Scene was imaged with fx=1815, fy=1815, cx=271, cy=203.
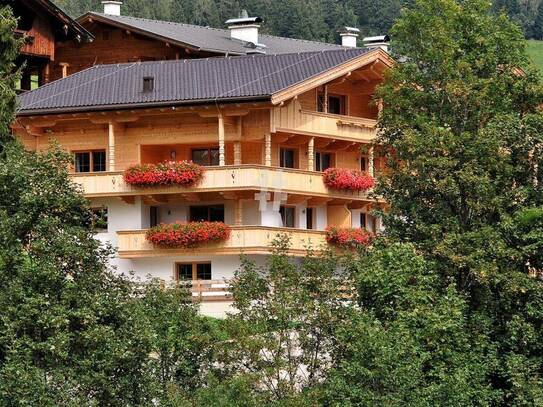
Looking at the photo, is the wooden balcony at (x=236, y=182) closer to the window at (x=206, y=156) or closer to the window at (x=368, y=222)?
the window at (x=206, y=156)

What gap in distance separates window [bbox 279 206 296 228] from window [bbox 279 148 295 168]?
4.70 feet

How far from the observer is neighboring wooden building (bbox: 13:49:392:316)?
51094 millimetres

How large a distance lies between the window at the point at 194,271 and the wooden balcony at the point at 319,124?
14.3ft

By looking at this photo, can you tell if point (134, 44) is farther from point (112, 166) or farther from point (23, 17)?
point (112, 166)

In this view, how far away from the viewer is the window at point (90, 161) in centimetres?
5394

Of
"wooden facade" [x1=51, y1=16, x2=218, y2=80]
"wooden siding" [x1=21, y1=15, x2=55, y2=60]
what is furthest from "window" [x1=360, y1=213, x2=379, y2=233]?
"wooden siding" [x1=21, y1=15, x2=55, y2=60]

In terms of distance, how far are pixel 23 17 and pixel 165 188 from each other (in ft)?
41.5

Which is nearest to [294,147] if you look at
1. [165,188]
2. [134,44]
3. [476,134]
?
[165,188]

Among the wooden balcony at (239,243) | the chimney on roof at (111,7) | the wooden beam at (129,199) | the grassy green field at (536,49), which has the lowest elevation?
the wooden balcony at (239,243)

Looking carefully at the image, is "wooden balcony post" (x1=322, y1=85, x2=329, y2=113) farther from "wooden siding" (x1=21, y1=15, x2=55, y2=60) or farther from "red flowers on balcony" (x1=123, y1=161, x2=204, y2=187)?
"wooden siding" (x1=21, y1=15, x2=55, y2=60)

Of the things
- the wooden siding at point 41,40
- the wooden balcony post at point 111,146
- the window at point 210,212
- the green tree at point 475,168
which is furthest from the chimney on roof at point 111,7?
the green tree at point 475,168

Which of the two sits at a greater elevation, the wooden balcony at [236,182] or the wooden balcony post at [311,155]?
the wooden balcony post at [311,155]

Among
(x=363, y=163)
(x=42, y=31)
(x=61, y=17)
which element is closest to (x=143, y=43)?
(x=61, y=17)

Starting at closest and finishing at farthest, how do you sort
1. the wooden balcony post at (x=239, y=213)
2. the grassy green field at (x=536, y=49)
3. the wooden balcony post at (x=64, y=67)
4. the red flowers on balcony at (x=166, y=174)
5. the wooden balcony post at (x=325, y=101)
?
the red flowers on balcony at (x=166, y=174) → the wooden balcony post at (x=239, y=213) → the wooden balcony post at (x=325, y=101) → the wooden balcony post at (x=64, y=67) → the grassy green field at (x=536, y=49)
